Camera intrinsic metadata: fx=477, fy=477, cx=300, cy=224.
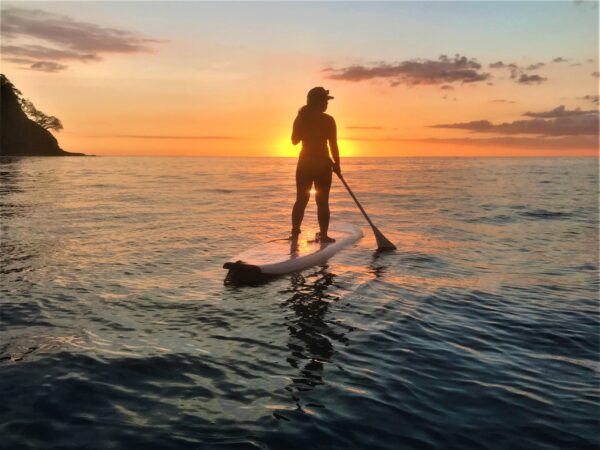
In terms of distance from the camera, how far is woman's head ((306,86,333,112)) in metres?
9.67

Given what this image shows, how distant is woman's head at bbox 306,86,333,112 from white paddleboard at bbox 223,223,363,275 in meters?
2.84

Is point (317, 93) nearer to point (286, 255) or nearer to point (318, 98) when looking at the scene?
point (318, 98)

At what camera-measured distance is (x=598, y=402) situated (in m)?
4.19

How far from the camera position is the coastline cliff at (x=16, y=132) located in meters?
96.6

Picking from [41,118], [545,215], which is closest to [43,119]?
[41,118]

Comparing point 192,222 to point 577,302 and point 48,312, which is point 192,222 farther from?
point 577,302

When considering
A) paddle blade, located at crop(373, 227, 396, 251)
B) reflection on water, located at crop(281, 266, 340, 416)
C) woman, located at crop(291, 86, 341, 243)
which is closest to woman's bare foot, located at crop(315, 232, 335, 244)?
woman, located at crop(291, 86, 341, 243)

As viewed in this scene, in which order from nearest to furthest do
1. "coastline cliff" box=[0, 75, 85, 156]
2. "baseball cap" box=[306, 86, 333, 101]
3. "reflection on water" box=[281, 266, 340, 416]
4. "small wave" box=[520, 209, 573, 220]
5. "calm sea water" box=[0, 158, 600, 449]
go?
"calm sea water" box=[0, 158, 600, 449] → "reflection on water" box=[281, 266, 340, 416] → "baseball cap" box=[306, 86, 333, 101] → "small wave" box=[520, 209, 573, 220] → "coastline cliff" box=[0, 75, 85, 156]

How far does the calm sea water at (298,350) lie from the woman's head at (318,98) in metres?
3.25

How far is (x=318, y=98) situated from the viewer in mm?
9703

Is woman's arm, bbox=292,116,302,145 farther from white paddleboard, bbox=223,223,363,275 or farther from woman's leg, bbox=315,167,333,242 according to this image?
white paddleboard, bbox=223,223,363,275

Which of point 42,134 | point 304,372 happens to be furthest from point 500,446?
point 42,134

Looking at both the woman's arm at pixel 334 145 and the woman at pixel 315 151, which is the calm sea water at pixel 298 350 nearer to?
the woman at pixel 315 151

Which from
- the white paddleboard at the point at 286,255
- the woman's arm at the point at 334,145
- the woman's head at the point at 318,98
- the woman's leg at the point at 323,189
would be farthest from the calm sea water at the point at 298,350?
the woman's head at the point at 318,98
